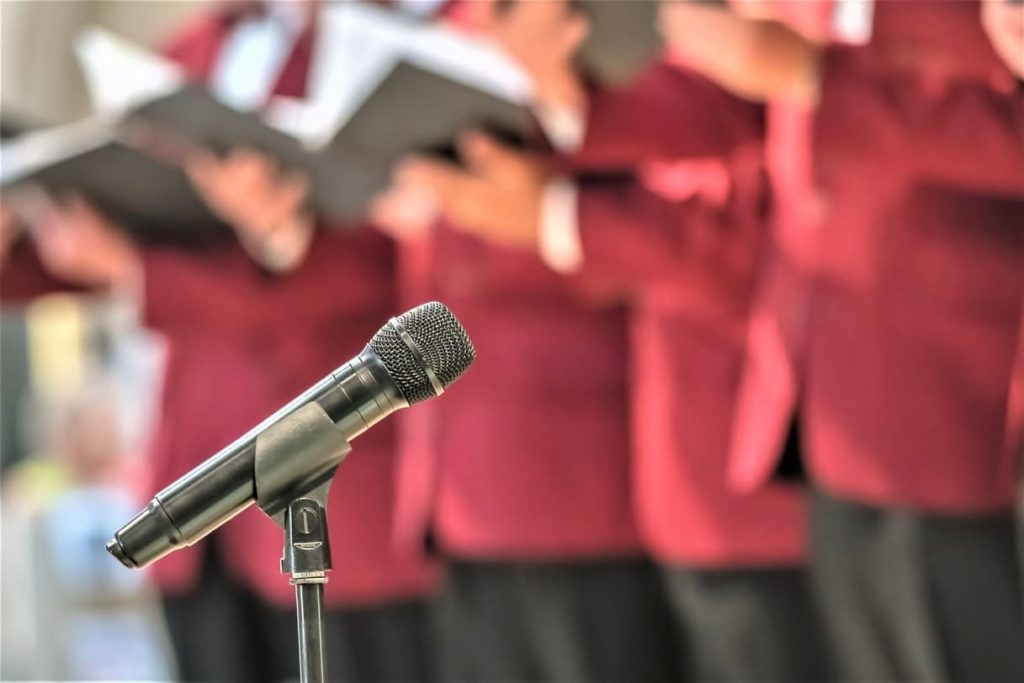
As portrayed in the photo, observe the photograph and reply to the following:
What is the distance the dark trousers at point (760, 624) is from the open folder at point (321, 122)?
0.67m

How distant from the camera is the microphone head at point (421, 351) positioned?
914 millimetres

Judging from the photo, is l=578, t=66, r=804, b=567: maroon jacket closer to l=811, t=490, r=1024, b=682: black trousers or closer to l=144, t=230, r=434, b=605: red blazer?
l=811, t=490, r=1024, b=682: black trousers

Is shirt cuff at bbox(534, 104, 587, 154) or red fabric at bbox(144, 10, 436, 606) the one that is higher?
shirt cuff at bbox(534, 104, 587, 154)

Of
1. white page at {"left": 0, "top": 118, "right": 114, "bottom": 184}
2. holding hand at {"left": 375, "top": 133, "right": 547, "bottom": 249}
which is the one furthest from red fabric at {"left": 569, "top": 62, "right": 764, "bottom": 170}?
white page at {"left": 0, "top": 118, "right": 114, "bottom": 184}

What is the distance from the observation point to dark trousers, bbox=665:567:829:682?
5.62ft

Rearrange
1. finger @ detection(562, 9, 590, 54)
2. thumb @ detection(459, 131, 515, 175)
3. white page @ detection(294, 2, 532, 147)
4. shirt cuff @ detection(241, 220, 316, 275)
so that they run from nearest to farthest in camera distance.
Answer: finger @ detection(562, 9, 590, 54), white page @ detection(294, 2, 532, 147), thumb @ detection(459, 131, 515, 175), shirt cuff @ detection(241, 220, 316, 275)

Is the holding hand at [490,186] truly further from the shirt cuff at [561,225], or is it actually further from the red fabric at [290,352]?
the red fabric at [290,352]

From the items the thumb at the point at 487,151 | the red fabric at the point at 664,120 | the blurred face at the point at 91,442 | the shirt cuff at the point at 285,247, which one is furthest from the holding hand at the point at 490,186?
the blurred face at the point at 91,442

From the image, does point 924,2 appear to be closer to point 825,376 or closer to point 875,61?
point 875,61

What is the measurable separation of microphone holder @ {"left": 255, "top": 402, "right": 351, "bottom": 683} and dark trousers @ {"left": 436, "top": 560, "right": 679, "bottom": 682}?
3.30 feet

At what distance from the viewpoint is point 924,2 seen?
1275 millimetres

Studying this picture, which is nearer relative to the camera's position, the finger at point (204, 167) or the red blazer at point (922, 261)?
the red blazer at point (922, 261)

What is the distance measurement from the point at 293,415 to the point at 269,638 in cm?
173

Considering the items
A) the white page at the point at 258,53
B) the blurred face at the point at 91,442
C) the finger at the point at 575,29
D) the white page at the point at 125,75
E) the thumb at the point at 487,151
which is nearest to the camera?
the finger at the point at 575,29
